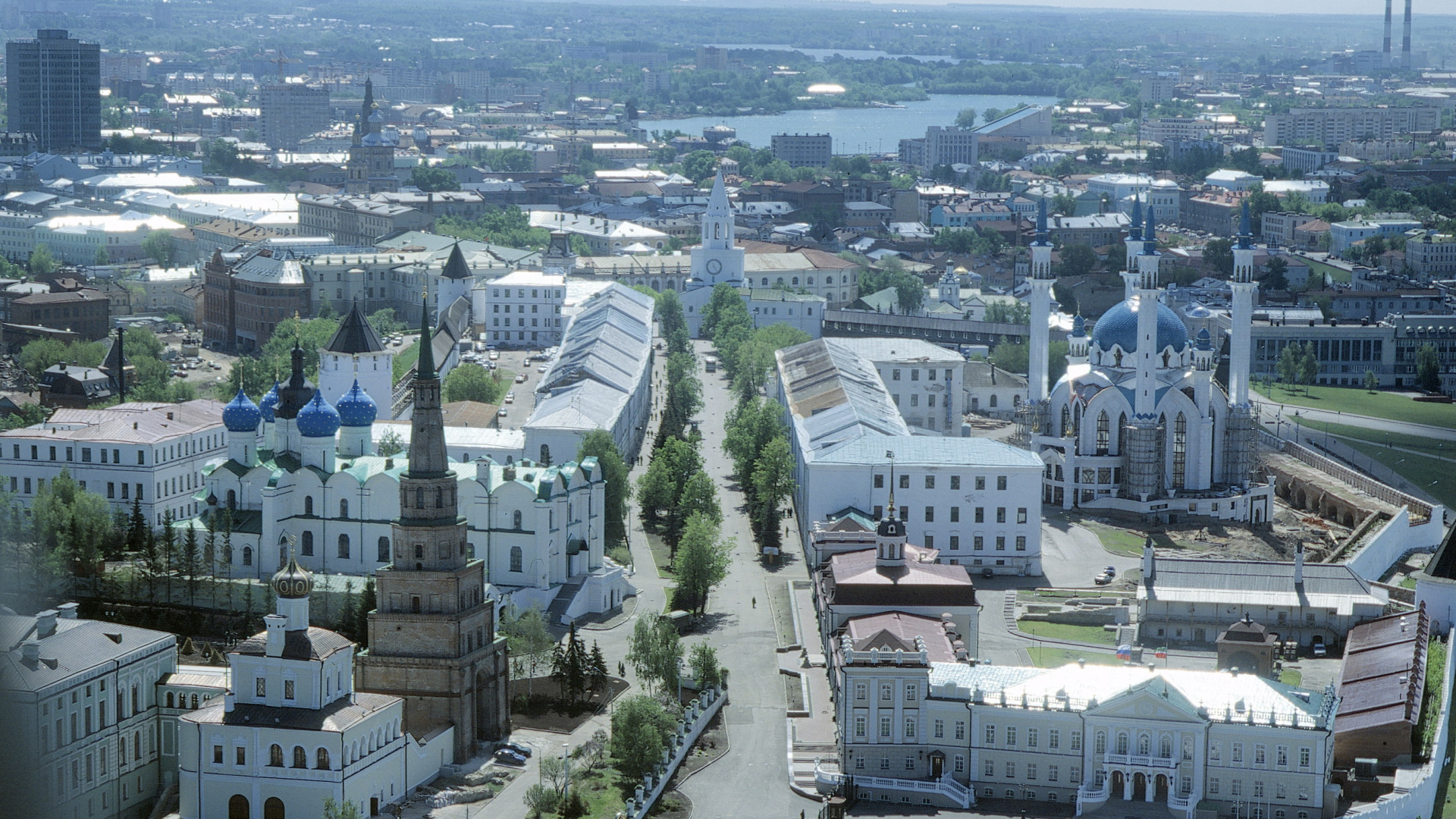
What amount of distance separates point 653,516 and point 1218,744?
952 inches

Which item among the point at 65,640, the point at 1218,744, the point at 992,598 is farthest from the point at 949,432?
the point at 65,640

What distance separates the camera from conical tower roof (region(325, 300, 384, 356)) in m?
55.7

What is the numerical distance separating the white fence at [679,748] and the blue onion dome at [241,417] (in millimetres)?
13767

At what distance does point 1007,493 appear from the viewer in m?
49.4

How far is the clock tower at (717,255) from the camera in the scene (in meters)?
92.1

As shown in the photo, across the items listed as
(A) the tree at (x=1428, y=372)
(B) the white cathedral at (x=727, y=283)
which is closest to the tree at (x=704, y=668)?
(B) the white cathedral at (x=727, y=283)

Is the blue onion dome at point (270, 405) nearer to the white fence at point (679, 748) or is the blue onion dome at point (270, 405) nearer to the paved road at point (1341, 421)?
the white fence at point (679, 748)

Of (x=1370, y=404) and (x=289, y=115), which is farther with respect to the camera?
(x=289, y=115)

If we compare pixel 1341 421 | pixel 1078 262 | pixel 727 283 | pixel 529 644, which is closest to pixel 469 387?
pixel 727 283

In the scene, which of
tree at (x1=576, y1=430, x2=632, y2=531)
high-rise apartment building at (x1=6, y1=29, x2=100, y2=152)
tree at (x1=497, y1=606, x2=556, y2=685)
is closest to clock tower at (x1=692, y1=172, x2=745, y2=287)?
tree at (x1=576, y1=430, x2=632, y2=531)

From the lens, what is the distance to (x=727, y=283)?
299 ft

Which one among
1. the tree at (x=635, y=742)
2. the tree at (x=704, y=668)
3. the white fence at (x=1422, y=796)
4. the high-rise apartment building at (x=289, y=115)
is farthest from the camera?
the high-rise apartment building at (x=289, y=115)

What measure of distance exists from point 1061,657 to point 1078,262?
7591 cm

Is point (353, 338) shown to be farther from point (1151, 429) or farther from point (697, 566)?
point (1151, 429)
